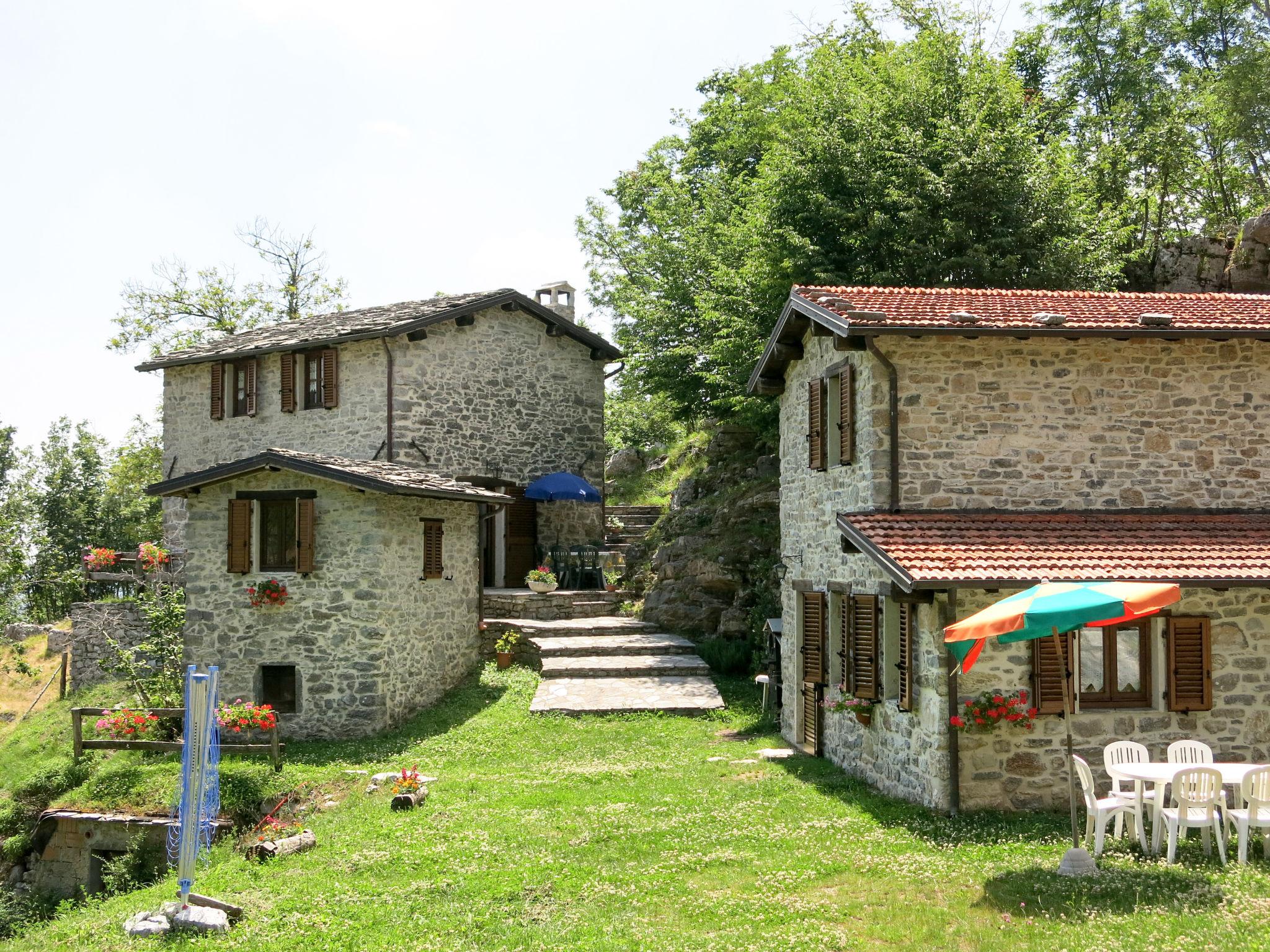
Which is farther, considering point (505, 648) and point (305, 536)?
point (505, 648)

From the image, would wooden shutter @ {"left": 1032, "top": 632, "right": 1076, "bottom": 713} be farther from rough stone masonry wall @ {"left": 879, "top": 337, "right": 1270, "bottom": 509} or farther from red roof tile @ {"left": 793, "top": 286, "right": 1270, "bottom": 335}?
red roof tile @ {"left": 793, "top": 286, "right": 1270, "bottom": 335}

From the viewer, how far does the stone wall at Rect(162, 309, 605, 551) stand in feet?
70.4

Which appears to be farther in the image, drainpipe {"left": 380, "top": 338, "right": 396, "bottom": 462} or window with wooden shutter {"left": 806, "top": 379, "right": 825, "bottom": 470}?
drainpipe {"left": 380, "top": 338, "right": 396, "bottom": 462}

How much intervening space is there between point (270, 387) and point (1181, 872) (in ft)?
66.9

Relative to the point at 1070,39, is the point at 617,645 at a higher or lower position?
lower

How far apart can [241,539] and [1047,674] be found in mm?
11728

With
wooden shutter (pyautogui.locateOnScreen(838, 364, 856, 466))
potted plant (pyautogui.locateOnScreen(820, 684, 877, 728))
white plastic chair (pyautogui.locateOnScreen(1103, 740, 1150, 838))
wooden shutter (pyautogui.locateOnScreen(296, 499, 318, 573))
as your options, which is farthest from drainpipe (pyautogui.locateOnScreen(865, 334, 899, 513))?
wooden shutter (pyautogui.locateOnScreen(296, 499, 318, 573))

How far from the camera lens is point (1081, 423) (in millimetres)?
11609

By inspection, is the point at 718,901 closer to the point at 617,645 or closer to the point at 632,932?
the point at 632,932

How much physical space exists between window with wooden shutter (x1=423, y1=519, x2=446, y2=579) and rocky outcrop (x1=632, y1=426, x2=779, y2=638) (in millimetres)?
5249

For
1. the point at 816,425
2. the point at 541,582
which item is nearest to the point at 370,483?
the point at 816,425

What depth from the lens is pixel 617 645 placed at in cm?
1873

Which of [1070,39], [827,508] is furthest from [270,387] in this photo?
[1070,39]

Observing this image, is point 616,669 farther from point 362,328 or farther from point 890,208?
point 890,208
